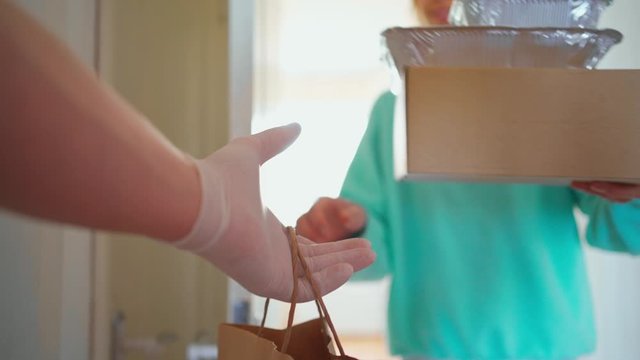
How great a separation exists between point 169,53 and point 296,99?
40cm

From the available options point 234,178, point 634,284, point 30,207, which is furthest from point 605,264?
point 30,207

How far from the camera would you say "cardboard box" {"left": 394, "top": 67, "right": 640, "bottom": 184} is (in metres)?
A: 0.53

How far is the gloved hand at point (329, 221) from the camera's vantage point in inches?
28.7

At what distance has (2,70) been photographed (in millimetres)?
251

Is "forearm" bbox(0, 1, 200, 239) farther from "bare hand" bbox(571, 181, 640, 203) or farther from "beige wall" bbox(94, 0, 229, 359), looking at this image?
"beige wall" bbox(94, 0, 229, 359)

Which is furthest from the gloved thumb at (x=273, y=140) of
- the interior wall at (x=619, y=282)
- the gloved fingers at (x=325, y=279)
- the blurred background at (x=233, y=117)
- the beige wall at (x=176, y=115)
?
the beige wall at (x=176, y=115)

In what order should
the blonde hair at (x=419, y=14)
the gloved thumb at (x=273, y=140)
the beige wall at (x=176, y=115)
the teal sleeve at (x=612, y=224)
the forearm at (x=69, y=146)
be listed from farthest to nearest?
the beige wall at (x=176, y=115), the blonde hair at (x=419, y=14), the teal sleeve at (x=612, y=224), the gloved thumb at (x=273, y=140), the forearm at (x=69, y=146)

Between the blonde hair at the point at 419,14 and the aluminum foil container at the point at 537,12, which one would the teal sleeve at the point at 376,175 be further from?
the aluminum foil container at the point at 537,12

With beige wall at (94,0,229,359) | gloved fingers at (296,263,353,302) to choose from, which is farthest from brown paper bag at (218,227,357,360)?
beige wall at (94,0,229,359)

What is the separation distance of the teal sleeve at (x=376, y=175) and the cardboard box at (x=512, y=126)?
13.4 inches

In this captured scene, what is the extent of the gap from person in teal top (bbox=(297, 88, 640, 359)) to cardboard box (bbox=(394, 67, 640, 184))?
0.23 metres

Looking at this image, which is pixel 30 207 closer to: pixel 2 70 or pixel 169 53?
pixel 2 70

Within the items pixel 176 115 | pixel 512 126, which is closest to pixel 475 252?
pixel 512 126

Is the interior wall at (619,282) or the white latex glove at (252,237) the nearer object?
the white latex glove at (252,237)
